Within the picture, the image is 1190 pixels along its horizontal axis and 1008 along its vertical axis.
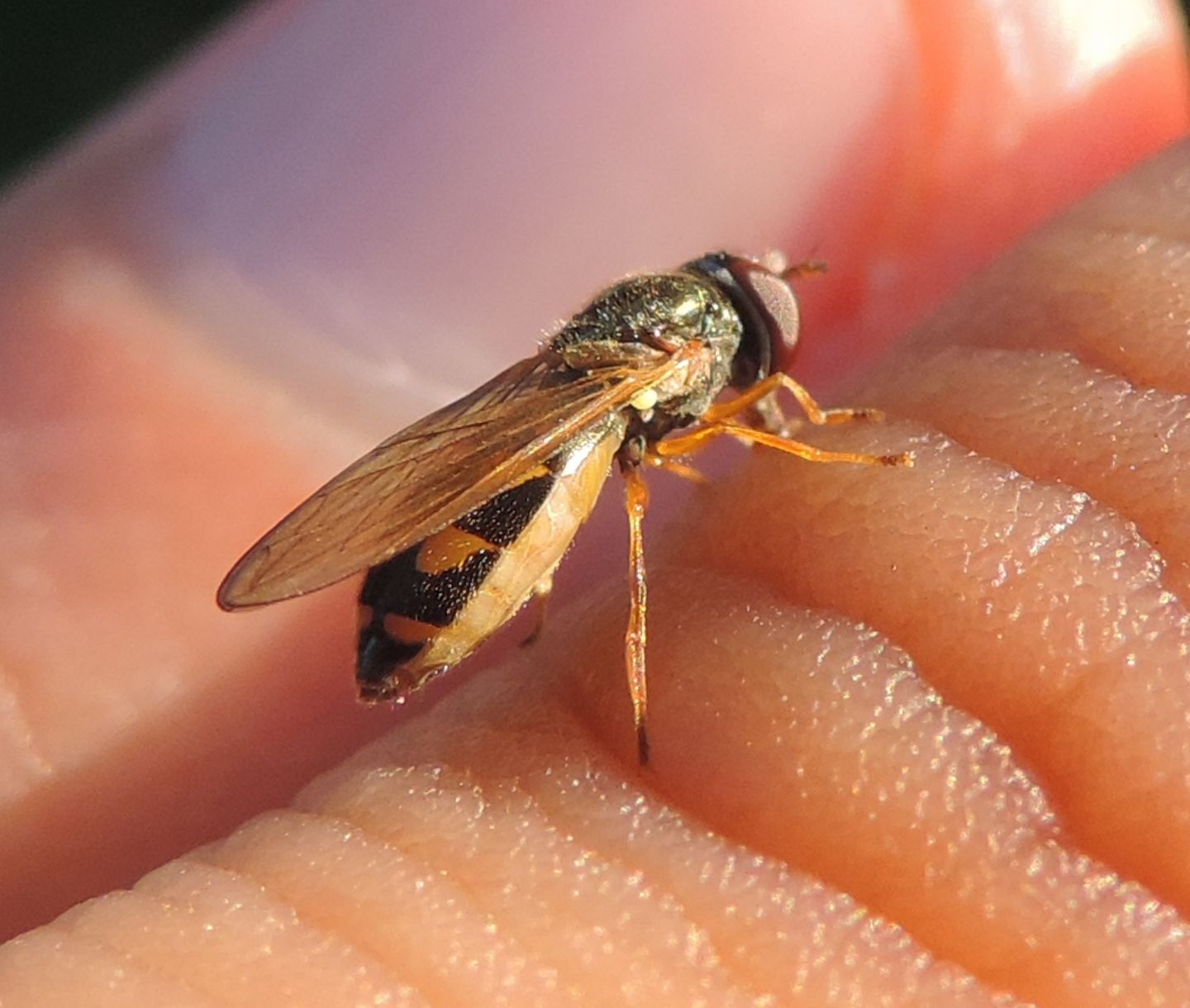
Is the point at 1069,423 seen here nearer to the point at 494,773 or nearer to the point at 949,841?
the point at 949,841

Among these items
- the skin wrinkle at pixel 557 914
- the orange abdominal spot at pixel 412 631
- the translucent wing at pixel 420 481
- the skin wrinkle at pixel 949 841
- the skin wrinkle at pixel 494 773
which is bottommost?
the skin wrinkle at pixel 949 841

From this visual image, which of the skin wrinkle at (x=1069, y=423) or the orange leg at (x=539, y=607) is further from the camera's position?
the orange leg at (x=539, y=607)

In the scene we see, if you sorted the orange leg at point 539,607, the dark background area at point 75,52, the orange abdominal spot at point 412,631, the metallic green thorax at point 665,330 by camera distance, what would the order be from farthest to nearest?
the dark background area at point 75,52, the metallic green thorax at point 665,330, the orange leg at point 539,607, the orange abdominal spot at point 412,631

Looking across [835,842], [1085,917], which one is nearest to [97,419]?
[835,842]

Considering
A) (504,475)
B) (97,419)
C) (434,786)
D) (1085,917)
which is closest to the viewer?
(1085,917)

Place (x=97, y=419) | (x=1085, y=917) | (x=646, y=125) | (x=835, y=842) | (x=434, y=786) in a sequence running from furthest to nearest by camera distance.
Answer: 1. (x=646, y=125)
2. (x=97, y=419)
3. (x=434, y=786)
4. (x=835, y=842)
5. (x=1085, y=917)

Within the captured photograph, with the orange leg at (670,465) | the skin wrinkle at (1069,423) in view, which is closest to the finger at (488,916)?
the skin wrinkle at (1069,423)

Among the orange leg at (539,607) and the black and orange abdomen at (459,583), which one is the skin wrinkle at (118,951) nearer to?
the black and orange abdomen at (459,583)

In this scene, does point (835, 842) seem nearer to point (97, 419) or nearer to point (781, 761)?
→ point (781, 761)
